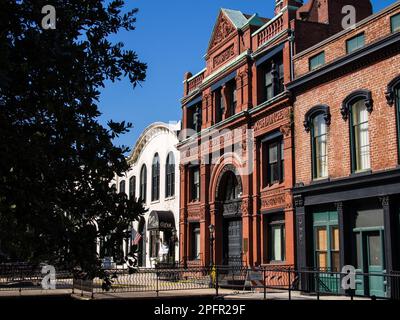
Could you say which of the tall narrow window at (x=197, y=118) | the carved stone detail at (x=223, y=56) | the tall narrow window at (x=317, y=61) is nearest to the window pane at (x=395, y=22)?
the tall narrow window at (x=317, y=61)

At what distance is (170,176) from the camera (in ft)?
128

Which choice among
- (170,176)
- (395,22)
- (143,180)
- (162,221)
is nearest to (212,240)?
(162,221)

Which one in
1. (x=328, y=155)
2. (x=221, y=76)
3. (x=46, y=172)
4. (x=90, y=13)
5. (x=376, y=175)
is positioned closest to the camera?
(x=46, y=172)

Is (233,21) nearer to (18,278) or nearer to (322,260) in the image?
(322,260)

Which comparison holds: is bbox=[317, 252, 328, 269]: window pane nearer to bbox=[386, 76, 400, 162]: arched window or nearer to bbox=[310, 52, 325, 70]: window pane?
bbox=[386, 76, 400, 162]: arched window

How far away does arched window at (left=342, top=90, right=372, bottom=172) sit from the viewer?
19.8 metres

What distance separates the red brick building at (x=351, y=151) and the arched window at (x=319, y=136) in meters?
0.04

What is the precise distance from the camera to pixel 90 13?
25.7ft

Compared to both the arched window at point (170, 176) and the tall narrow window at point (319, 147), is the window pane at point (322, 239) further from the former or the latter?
the arched window at point (170, 176)

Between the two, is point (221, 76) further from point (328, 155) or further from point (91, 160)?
point (91, 160)

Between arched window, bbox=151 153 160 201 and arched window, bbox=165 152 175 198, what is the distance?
72.3 inches

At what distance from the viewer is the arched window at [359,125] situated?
19812 millimetres
